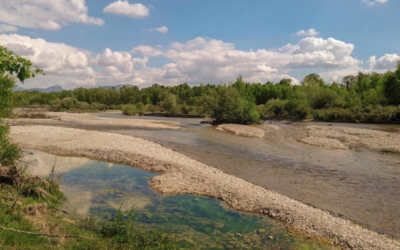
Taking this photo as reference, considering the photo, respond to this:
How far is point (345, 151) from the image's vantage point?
3575 centimetres

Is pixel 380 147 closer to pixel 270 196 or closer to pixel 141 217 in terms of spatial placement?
pixel 270 196

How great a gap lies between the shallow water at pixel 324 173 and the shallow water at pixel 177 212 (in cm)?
511

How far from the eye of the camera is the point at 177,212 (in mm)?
15383

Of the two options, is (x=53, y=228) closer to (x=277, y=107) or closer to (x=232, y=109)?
(x=232, y=109)

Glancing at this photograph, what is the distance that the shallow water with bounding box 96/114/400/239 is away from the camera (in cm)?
1670

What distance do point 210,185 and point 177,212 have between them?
4.98 meters

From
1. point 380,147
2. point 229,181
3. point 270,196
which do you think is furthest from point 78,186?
point 380,147

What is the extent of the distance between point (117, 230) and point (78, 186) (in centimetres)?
891

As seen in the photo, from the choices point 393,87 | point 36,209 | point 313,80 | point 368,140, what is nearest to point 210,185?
point 36,209

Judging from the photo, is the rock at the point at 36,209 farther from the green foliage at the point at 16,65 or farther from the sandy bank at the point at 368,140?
the sandy bank at the point at 368,140

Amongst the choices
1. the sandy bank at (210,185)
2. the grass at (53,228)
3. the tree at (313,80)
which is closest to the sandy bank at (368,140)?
the sandy bank at (210,185)

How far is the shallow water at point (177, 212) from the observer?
12359 mm

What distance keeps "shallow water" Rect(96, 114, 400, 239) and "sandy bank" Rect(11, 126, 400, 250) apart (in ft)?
5.64

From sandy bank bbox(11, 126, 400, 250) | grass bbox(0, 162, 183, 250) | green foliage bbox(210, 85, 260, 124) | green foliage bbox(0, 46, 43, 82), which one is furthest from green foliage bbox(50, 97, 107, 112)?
green foliage bbox(0, 46, 43, 82)
